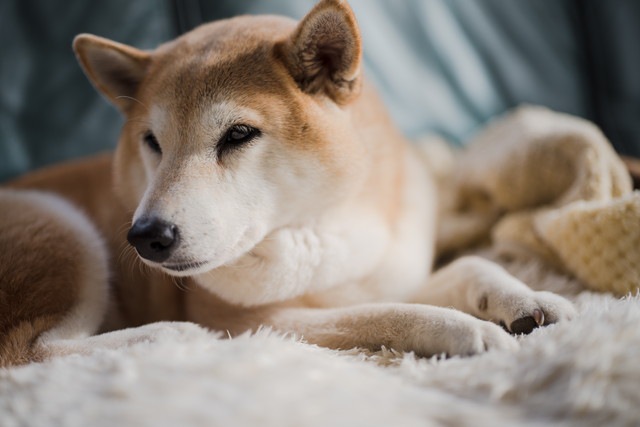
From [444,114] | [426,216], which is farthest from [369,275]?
[444,114]

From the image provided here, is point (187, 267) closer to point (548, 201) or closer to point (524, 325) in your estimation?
point (524, 325)

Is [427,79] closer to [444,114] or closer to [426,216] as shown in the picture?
[444,114]

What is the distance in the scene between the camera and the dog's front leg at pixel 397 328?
0.74 meters

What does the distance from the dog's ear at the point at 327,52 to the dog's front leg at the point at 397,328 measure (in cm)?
36

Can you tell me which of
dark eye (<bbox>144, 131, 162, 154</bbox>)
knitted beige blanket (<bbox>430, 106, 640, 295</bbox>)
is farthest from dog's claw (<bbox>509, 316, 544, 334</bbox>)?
dark eye (<bbox>144, 131, 162, 154</bbox>)

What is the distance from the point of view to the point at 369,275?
3.30ft

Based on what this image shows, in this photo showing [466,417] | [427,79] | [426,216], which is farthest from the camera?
[427,79]

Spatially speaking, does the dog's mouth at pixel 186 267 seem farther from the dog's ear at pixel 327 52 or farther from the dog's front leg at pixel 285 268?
the dog's ear at pixel 327 52

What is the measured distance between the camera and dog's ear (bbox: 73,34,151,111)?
100 cm

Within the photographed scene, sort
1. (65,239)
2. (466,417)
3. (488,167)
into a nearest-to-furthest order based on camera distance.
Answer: (466,417) < (65,239) < (488,167)

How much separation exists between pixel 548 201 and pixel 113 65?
0.95 metres

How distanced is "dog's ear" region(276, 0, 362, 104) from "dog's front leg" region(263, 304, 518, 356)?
360 millimetres

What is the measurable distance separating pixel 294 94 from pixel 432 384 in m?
0.49

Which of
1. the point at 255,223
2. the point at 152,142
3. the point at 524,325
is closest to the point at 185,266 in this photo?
the point at 255,223
